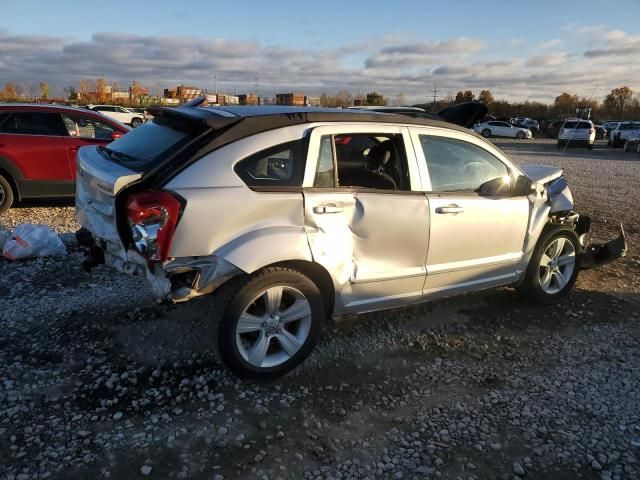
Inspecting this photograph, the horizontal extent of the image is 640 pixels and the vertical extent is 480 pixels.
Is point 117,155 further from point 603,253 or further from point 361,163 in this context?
point 603,253

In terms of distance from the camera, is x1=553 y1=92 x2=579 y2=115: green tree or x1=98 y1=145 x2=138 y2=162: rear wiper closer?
x1=98 y1=145 x2=138 y2=162: rear wiper

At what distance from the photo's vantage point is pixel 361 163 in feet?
14.2

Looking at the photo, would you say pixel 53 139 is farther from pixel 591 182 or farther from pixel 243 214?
pixel 591 182

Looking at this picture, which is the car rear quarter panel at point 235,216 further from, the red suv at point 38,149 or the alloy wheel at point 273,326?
the red suv at point 38,149

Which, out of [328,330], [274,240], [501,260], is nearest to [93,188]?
[274,240]

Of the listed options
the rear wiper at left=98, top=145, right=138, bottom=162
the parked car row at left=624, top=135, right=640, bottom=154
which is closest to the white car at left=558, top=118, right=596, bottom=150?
the parked car row at left=624, top=135, right=640, bottom=154

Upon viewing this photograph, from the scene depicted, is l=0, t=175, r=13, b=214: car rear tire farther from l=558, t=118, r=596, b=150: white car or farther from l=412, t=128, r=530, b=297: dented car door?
l=558, t=118, r=596, b=150: white car

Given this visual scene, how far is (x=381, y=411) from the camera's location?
3.25 meters

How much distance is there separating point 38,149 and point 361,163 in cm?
564

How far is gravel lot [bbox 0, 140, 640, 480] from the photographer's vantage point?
278 centimetres

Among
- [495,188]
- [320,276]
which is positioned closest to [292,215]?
[320,276]

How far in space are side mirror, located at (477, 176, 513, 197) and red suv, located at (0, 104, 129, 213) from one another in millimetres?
6169

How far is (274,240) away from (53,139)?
6067 millimetres

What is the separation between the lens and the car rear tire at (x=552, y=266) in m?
4.81
